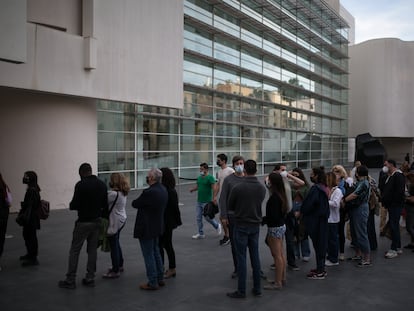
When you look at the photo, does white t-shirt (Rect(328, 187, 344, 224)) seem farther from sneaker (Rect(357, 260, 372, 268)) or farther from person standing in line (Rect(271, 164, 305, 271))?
sneaker (Rect(357, 260, 372, 268))

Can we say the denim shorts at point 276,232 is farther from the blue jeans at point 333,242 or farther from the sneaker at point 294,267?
the blue jeans at point 333,242

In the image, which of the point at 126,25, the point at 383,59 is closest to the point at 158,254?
the point at 126,25

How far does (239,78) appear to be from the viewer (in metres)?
28.4

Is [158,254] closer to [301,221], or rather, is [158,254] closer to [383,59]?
[301,221]

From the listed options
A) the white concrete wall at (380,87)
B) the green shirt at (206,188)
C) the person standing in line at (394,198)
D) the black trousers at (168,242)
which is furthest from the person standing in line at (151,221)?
the white concrete wall at (380,87)

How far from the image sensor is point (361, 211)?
689 cm

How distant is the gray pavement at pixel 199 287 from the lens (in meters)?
5.07

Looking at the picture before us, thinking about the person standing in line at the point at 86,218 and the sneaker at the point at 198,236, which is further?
the sneaker at the point at 198,236

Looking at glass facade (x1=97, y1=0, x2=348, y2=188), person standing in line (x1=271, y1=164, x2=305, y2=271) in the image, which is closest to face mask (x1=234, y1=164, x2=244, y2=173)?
person standing in line (x1=271, y1=164, x2=305, y2=271)

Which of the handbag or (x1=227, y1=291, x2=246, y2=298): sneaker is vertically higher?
the handbag

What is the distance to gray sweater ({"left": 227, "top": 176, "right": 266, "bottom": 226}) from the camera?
523cm

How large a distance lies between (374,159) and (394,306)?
41140 mm

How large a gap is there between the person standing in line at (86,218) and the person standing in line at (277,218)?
2.35m

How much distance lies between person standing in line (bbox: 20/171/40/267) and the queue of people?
0.02 metres
